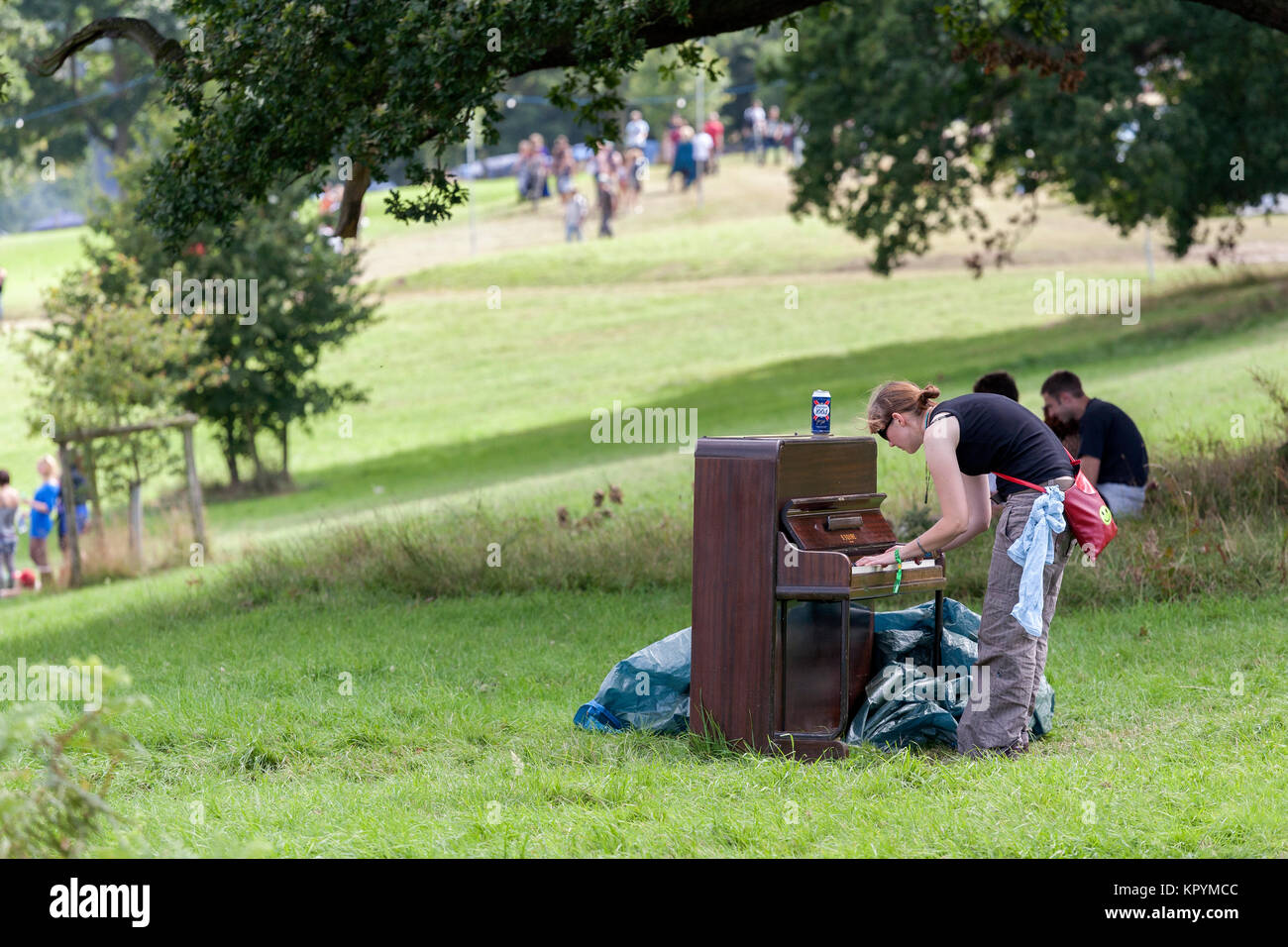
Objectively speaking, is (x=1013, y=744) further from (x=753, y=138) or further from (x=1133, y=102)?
(x=753, y=138)

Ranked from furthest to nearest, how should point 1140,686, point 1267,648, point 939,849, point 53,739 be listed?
point 1267,648 → point 1140,686 → point 939,849 → point 53,739

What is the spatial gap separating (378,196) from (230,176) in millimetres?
67845

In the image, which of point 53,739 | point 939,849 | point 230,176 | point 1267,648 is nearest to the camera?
point 53,739

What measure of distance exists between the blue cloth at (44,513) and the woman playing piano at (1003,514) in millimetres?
16804

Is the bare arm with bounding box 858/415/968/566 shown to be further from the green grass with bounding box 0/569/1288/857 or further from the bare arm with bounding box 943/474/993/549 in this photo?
the green grass with bounding box 0/569/1288/857

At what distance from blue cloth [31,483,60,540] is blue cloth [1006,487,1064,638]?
17235 mm

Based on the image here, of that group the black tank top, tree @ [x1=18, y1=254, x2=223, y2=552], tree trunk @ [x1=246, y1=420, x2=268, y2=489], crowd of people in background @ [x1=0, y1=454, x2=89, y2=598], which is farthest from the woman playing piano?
tree trunk @ [x1=246, y1=420, x2=268, y2=489]

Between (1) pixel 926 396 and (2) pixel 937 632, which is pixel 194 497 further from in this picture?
(1) pixel 926 396

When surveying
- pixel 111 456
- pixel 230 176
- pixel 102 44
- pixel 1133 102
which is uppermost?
pixel 102 44

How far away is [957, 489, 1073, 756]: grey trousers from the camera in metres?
6.75

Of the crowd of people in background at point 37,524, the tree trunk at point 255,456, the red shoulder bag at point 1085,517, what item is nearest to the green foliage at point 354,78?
the red shoulder bag at point 1085,517

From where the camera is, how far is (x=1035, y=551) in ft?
21.8

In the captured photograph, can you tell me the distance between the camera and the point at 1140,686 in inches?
311
